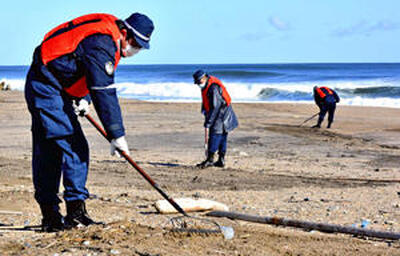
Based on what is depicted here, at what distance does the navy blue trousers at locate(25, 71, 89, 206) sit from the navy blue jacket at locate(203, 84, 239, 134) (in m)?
5.53

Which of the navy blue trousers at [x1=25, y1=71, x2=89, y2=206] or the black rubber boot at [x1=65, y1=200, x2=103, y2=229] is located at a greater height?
the navy blue trousers at [x1=25, y1=71, x2=89, y2=206]

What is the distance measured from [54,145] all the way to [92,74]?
76 cm

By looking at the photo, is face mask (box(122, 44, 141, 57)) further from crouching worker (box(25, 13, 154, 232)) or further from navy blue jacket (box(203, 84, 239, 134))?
navy blue jacket (box(203, 84, 239, 134))

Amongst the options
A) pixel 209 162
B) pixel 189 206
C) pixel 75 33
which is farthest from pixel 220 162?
pixel 75 33

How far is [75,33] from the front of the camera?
15.5 feet

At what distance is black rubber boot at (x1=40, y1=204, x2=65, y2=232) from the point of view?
5.20 metres

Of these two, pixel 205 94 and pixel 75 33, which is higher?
pixel 75 33

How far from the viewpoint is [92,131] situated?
622 inches

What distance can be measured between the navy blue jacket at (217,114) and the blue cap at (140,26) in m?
5.66

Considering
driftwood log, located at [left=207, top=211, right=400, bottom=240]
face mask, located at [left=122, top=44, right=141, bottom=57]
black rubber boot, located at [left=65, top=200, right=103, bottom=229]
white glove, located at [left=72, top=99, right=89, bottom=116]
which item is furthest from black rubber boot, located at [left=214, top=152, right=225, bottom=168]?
face mask, located at [left=122, top=44, right=141, bottom=57]

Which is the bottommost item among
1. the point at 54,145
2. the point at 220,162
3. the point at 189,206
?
the point at 220,162

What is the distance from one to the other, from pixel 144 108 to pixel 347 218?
690 inches

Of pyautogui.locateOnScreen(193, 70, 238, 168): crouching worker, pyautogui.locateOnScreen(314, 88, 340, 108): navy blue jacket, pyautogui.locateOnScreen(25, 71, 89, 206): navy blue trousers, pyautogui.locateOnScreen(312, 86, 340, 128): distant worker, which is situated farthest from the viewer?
pyautogui.locateOnScreen(314, 88, 340, 108): navy blue jacket

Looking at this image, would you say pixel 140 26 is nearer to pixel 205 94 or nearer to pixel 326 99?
pixel 205 94
